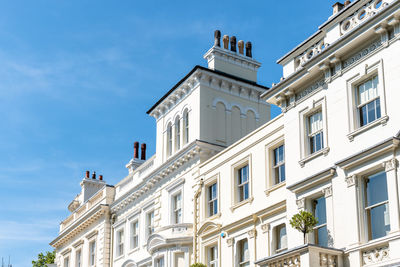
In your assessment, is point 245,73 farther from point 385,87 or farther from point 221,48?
point 385,87

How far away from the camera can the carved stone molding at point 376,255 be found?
19359mm

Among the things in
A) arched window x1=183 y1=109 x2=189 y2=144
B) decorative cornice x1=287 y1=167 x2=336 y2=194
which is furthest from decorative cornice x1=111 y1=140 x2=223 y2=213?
decorative cornice x1=287 y1=167 x2=336 y2=194

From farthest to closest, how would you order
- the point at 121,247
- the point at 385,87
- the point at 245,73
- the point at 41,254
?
1. the point at 41,254
2. the point at 121,247
3. the point at 245,73
4. the point at 385,87

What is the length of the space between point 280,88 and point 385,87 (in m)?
5.15

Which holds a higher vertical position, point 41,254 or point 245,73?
point 245,73

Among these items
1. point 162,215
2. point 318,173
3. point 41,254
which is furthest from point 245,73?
point 41,254

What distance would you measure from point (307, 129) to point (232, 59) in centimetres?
1336

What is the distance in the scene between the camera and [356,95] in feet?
72.1

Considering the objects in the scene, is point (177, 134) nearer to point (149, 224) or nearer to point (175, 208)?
point (175, 208)

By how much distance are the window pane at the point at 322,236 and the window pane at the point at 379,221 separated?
2.12 meters

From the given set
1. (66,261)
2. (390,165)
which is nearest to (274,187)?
(390,165)

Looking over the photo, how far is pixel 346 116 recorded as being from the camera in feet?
71.9

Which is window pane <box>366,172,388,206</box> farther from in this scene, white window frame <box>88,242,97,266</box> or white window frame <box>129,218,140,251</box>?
white window frame <box>88,242,97,266</box>

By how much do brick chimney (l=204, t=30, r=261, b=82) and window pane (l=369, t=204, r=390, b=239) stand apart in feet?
56.0
